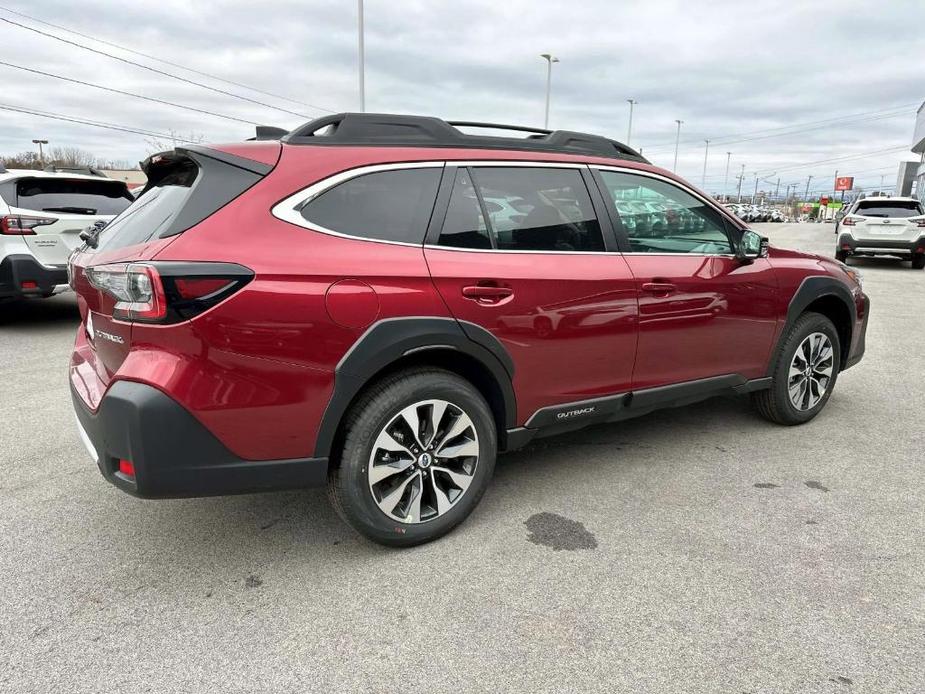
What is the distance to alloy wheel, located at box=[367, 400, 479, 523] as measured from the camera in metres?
2.67

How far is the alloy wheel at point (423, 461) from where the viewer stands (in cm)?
267

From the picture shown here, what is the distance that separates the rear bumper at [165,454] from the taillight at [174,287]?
0.84ft

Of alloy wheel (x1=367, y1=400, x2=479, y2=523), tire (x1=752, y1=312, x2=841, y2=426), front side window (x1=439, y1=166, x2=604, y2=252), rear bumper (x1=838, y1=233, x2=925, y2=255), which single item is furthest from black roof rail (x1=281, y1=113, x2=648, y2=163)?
rear bumper (x1=838, y1=233, x2=925, y2=255)

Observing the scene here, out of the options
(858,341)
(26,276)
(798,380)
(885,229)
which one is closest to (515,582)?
(798,380)

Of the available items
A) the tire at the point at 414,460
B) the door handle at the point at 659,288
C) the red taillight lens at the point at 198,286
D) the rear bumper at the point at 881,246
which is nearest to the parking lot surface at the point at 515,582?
the tire at the point at 414,460

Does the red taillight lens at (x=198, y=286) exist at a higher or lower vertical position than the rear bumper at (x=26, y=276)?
higher

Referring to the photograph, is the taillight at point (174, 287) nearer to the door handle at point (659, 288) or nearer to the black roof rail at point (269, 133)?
the black roof rail at point (269, 133)

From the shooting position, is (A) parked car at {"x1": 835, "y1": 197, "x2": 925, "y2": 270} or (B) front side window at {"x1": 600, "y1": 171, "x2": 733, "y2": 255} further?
(A) parked car at {"x1": 835, "y1": 197, "x2": 925, "y2": 270}

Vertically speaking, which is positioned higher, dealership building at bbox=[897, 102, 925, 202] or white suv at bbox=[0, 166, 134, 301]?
dealership building at bbox=[897, 102, 925, 202]

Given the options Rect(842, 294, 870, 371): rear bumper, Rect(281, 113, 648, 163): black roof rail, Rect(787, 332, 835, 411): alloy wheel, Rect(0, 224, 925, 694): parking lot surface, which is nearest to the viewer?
Rect(0, 224, 925, 694): parking lot surface

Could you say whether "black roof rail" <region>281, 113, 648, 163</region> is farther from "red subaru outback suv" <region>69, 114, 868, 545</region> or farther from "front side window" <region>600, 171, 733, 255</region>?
"front side window" <region>600, 171, 733, 255</region>

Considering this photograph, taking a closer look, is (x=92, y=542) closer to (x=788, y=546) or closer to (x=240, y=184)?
(x=240, y=184)

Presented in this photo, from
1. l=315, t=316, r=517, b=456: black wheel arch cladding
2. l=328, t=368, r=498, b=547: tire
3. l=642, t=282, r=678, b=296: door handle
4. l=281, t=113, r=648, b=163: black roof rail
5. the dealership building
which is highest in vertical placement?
the dealership building

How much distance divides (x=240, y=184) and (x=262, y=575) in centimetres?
153
